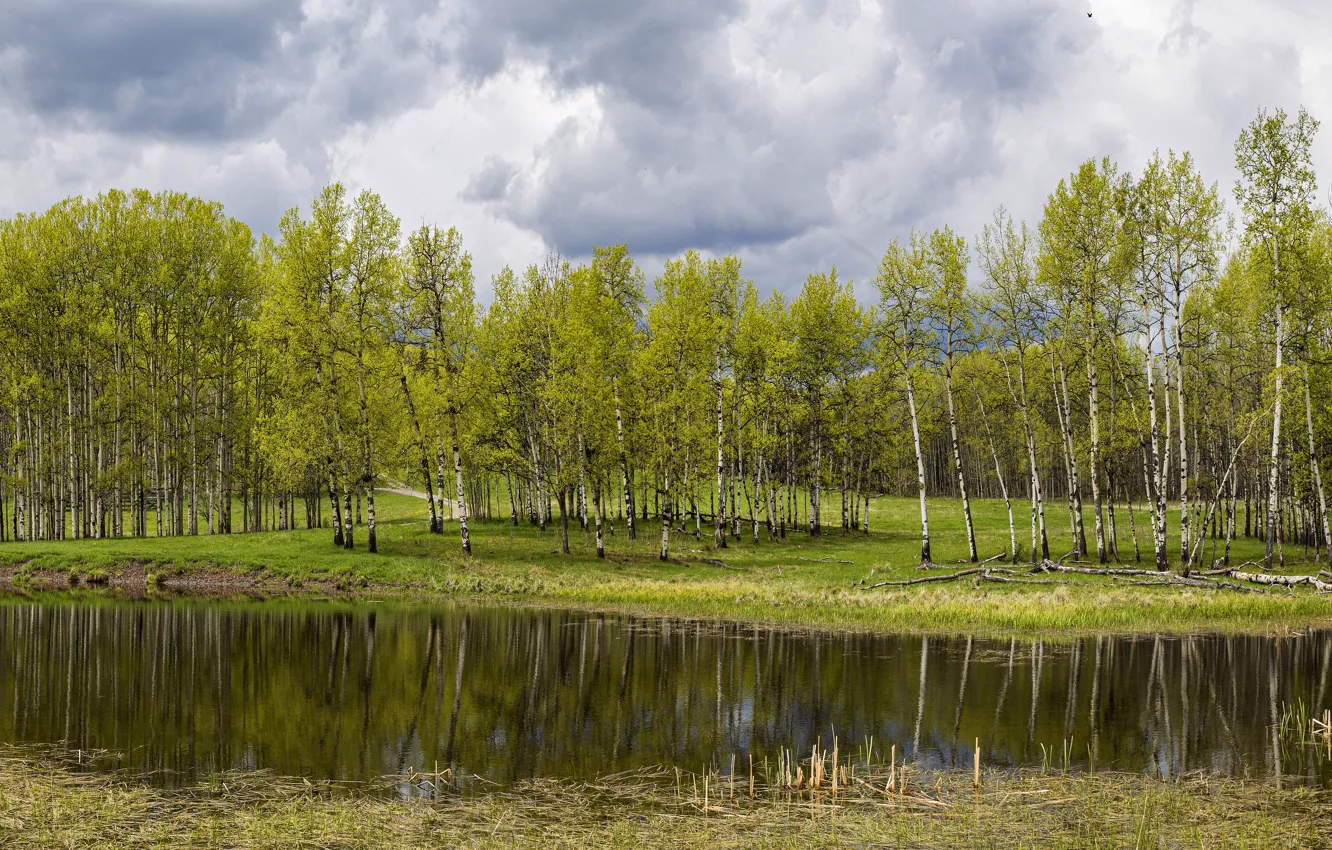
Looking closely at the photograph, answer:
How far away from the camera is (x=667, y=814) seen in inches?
395

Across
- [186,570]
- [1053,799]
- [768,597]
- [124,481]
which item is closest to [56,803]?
[1053,799]

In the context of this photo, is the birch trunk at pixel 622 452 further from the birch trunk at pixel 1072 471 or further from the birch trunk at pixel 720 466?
the birch trunk at pixel 1072 471

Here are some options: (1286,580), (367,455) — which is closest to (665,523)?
(367,455)

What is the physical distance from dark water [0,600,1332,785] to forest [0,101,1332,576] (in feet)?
54.4

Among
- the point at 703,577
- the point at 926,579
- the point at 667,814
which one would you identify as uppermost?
the point at 667,814

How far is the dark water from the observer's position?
12945 millimetres

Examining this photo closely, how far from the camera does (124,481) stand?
165 ft

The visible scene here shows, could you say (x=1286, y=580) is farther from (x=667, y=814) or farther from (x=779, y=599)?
(x=667, y=814)

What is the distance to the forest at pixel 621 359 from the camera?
37781 millimetres

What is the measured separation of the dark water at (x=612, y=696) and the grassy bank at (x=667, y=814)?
0.99m

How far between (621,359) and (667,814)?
38821 mm

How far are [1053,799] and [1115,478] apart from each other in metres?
52.3

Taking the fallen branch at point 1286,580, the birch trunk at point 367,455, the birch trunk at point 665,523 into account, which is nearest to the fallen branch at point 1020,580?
the fallen branch at point 1286,580

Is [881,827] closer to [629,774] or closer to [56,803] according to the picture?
[629,774]
